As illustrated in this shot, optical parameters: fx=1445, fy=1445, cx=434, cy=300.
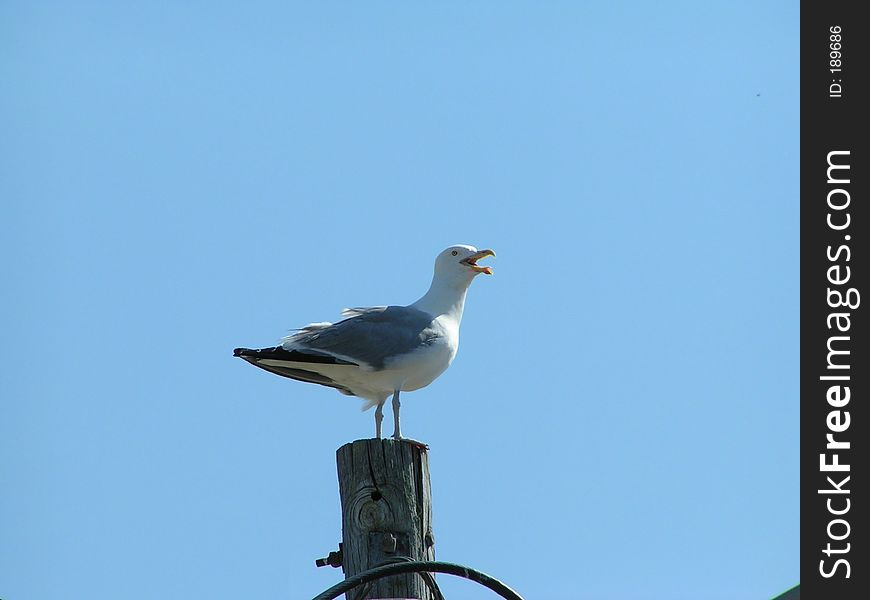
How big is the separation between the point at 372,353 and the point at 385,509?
10.8 ft

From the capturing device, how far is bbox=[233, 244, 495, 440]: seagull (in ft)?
29.1

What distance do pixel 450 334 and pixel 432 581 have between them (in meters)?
3.87

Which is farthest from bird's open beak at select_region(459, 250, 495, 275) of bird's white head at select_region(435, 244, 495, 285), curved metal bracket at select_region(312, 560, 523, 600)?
curved metal bracket at select_region(312, 560, 523, 600)

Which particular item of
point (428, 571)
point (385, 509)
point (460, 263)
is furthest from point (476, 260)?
point (428, 571)

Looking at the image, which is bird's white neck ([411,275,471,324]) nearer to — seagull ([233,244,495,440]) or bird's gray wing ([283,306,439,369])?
seagull ([233,244,495,440])

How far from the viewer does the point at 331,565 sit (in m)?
5.82

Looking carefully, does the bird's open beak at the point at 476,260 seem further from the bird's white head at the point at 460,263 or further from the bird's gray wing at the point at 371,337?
the bird's gray wing at the point at 371,337

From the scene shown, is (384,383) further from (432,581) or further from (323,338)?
(432,581)

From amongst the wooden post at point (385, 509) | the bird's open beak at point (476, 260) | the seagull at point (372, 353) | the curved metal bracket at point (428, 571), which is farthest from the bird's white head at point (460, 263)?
the curved metal bracket at point (428, 571)

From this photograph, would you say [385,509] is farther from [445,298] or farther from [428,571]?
[445,298]

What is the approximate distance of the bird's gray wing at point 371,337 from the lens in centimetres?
888

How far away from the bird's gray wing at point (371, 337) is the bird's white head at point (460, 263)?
539mm

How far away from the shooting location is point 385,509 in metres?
5.62
